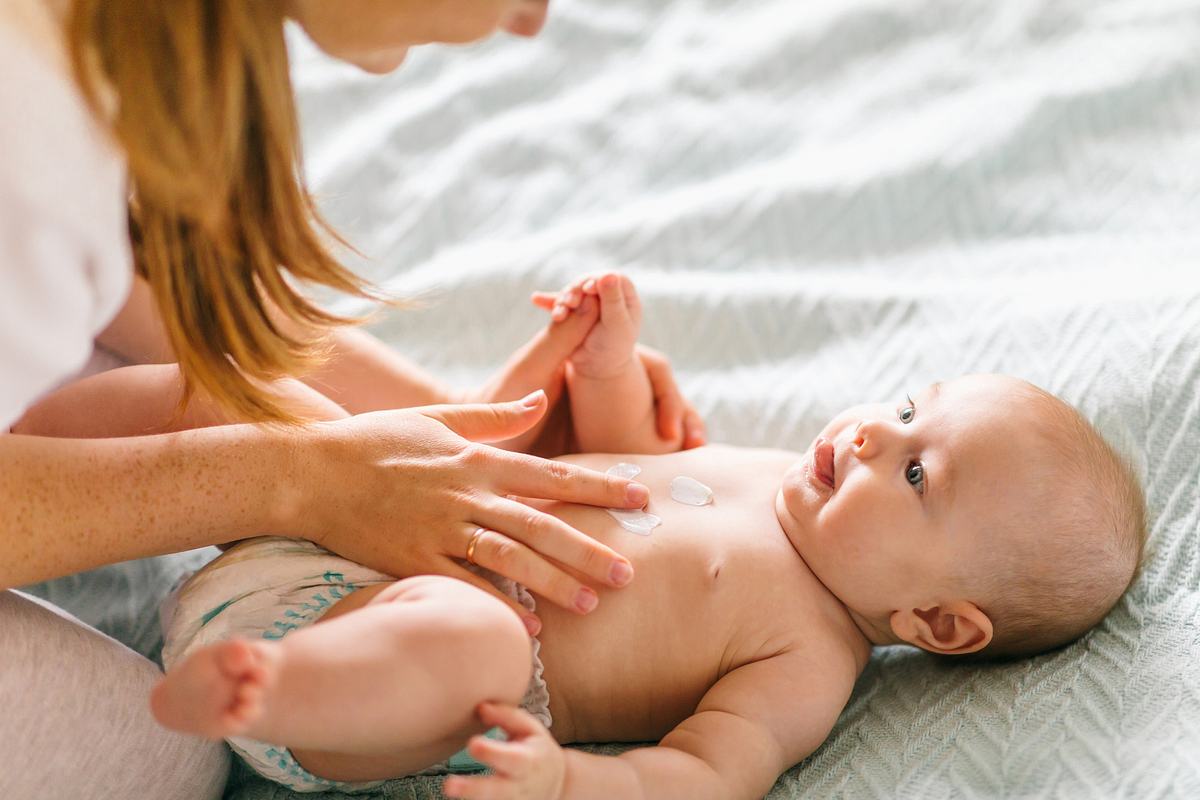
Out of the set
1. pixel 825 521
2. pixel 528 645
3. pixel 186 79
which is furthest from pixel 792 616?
pixel 186 79

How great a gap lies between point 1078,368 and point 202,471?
1027 millimetres

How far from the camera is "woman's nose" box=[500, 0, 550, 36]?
36.4 inches

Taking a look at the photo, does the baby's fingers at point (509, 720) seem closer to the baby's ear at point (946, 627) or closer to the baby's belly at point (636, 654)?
the baby's belly at point (636, 654)

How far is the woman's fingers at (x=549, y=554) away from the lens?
1.07 metres

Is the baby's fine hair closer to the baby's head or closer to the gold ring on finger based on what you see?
the baby's head

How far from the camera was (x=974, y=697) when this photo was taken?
114 centimetres

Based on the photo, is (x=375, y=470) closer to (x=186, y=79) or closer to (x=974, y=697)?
(x=186, y=79)

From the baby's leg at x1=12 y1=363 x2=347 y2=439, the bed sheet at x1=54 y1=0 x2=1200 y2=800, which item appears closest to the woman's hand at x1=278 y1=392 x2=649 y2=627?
the baby's leg at x1=12 y1=363 x2=347 y2=439

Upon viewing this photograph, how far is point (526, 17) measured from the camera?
941mm

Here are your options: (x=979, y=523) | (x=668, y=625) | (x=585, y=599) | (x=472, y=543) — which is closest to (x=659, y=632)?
(x=668, y=625)

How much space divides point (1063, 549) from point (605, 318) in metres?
0.58

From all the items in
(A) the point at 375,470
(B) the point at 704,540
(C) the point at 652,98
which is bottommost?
(B) the point at 704,540

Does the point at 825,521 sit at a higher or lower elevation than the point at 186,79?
lower

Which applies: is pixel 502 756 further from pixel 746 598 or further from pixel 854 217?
pixel 854 217
